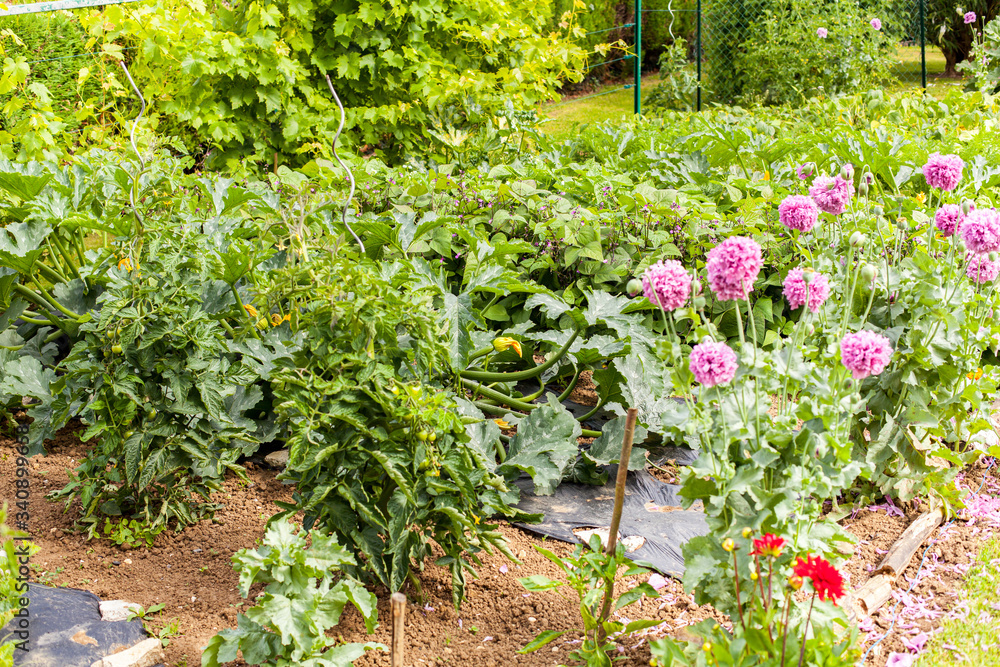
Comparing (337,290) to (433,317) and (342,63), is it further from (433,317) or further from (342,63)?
(342,63)

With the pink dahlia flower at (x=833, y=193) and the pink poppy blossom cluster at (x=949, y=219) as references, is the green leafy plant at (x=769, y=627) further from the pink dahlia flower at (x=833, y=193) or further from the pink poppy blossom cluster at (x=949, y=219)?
the pink poppy blossom cluster at (x=949, y=219)

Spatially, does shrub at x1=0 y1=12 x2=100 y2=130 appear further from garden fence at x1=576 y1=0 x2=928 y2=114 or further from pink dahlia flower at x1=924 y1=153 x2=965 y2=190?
pink dahlia flower at x1=924 y1=153 x2=965 y2=190

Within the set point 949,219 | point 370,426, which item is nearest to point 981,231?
point 949,219

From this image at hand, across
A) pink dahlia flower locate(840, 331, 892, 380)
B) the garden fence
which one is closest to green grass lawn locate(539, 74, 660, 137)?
the garden fence

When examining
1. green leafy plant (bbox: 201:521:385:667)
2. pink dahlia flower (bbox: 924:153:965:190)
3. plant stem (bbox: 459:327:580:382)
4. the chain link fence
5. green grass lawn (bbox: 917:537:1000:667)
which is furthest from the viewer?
the chain link fence

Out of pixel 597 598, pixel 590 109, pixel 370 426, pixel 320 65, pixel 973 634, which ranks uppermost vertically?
pixel 320 65

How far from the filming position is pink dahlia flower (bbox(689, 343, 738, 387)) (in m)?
1.44

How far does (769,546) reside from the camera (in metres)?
1.39

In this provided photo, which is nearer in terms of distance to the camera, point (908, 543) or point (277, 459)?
point (908, 543)

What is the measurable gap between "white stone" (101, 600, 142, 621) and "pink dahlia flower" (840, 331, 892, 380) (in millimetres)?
1622

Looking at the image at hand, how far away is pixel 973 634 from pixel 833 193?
1093mm

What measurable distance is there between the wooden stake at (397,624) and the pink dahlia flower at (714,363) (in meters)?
0.65

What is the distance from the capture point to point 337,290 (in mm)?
1702

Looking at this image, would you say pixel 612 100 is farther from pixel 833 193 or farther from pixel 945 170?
pixel 833 193
